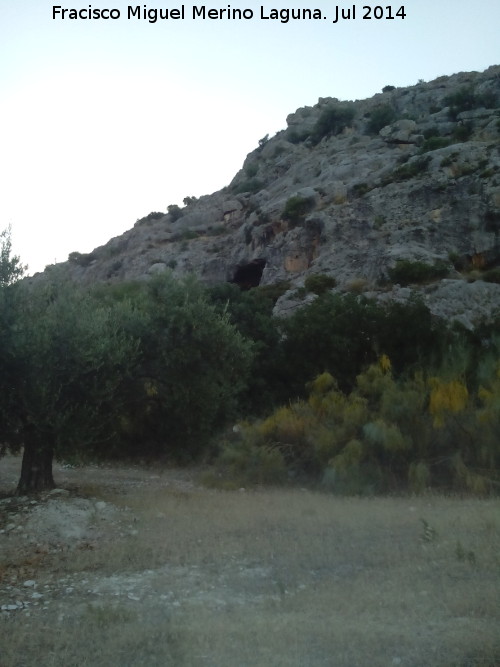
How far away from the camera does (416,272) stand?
1142 inches

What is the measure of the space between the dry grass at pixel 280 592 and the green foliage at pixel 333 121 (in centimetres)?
5856

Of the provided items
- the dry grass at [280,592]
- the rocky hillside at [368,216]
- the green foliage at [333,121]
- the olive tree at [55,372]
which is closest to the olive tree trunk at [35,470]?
the olive tree at [55,372]

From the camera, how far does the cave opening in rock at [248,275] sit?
44031 mm

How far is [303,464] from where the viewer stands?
1529 centimetres

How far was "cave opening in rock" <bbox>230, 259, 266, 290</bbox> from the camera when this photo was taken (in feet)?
144

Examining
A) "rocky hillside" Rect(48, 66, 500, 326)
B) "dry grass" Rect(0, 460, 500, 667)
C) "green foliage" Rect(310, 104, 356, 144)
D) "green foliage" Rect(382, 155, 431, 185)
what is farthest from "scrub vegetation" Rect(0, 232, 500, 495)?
"green foliage" Rect(310, 104, 356, 144)

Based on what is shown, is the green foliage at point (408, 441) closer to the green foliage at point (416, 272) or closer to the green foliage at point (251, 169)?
the green foliage at point (416, 272)

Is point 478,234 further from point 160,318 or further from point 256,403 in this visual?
point 160,318

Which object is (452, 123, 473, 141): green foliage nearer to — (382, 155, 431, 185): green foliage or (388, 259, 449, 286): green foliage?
(382, 155, 431, 185): green foliage

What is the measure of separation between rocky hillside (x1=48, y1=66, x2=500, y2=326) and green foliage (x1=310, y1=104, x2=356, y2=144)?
0.45 ft

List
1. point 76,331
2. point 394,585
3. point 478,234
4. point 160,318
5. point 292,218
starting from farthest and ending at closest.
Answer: point 292,218 → point 478,234 → point 160,318 → point 76,331 → point 394,585

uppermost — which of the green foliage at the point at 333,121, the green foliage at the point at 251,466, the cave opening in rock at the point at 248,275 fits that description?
the green foliage at the point at 333,121

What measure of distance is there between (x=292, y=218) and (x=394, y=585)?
3636cm

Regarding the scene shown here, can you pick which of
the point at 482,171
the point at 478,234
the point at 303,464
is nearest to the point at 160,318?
the point at 303,464
